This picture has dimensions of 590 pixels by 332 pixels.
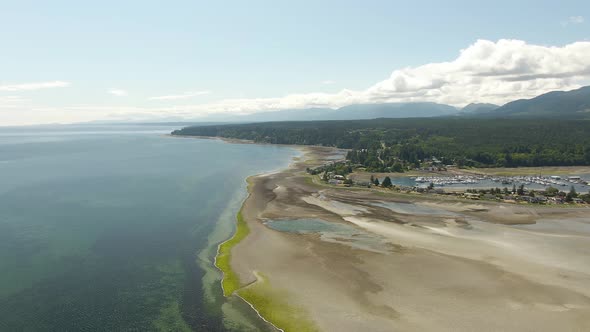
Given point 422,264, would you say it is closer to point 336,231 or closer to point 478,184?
point 336,231

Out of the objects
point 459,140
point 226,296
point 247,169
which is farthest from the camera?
point 459,140

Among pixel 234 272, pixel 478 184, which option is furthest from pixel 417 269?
pixel 478 184

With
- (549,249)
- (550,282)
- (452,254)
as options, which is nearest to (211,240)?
(452,254)

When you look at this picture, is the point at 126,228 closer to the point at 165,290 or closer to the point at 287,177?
the point at 165,290

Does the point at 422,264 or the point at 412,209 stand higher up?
the point at 422,264

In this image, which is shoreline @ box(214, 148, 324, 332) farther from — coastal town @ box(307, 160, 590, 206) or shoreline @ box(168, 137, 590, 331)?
coastal town @ box(307, 160, 590, 206)

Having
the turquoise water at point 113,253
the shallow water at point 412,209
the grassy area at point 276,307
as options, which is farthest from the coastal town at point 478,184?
the grassy area at point 276,307

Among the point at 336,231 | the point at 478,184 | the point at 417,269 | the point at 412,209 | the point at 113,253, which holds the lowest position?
the point at 478,184
